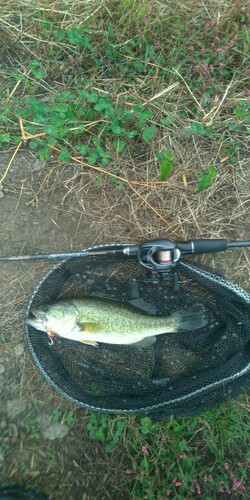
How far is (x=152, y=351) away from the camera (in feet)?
8.75

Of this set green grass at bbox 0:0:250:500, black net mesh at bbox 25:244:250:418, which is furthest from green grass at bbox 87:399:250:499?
black net mesh at bbox 25:244:250:418

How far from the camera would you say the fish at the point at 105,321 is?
2412mm

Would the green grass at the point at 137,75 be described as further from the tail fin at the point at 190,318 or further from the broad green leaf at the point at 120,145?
the tail fin at the point at 190,318

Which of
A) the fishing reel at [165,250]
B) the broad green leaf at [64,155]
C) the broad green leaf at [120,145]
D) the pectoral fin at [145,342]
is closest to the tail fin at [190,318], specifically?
the pectoral fin at [145,342]

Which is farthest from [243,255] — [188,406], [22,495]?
[22,495]

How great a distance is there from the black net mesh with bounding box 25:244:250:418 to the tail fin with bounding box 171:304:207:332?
0.17 feet

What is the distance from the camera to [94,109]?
2770 millimetres

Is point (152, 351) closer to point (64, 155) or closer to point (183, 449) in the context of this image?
point (183, 449)

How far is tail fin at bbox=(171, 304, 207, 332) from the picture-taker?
2.52m

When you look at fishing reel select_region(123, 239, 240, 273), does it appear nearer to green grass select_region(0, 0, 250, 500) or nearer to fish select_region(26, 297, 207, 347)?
fish select_region(26, 297, 207, 347)

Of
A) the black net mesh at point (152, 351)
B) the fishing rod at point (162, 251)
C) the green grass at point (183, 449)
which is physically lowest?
the green grass at point (183, 449)

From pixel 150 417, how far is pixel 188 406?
26cm

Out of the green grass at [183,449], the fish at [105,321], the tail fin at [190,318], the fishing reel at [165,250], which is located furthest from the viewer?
the green grass at [183,449]

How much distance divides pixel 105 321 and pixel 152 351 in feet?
1.35
